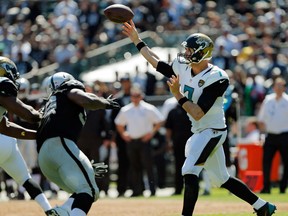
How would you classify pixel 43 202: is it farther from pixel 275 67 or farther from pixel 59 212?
pixel 275 67

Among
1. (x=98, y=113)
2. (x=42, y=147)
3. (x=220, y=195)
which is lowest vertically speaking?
(x=220, y=195)

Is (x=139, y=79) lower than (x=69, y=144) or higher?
lower

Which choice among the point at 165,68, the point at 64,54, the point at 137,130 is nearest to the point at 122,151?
the point at 137,130

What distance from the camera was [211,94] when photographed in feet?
31.2

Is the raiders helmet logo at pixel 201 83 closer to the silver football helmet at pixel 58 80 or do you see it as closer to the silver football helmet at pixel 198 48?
the silver football helmet at pixel 198 48

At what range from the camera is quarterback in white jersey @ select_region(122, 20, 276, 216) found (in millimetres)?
9438

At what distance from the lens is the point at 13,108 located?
30.0 feet

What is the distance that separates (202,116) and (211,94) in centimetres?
24

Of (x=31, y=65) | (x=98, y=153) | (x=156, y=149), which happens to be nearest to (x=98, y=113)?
(x=98, y=153)

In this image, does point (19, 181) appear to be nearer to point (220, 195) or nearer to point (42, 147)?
point (42, 147)

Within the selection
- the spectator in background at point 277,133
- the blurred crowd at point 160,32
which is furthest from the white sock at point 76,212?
the blurred crowd at point 160,32

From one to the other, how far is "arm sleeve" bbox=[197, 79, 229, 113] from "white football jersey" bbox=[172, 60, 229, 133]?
1.5 inches

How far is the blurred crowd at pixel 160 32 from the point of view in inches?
782

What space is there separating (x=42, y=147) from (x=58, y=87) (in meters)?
0.61
